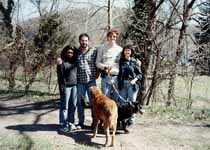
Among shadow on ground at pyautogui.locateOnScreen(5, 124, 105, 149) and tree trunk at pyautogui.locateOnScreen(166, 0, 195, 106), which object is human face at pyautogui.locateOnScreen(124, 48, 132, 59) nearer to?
shadow on ground at pyautogui.locateOnScreen(5, 124, 105, 149)

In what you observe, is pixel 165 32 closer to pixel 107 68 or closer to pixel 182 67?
pixel 182 67

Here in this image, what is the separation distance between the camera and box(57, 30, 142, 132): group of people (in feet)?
25.1

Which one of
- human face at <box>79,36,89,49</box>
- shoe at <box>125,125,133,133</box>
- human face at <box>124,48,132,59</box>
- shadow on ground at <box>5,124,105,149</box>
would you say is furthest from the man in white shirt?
shadow on ground at <box>5,124,105,149</box>

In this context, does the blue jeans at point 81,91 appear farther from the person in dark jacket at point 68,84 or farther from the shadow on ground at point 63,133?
the shadow on ground at point 63,133

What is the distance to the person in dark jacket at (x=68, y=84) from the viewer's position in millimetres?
7715

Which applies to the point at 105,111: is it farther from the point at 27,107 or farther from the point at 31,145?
the point at 27,107

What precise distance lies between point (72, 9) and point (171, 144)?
10.0m

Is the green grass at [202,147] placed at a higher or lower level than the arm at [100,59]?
lower

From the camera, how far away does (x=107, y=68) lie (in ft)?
25.0

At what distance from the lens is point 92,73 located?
310 inches

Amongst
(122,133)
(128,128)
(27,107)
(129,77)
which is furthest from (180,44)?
(122,133)

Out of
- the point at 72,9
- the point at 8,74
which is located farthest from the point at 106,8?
the point at 8,74

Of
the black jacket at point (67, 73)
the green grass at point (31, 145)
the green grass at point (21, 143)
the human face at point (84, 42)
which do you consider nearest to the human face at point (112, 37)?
the human face at point (84, 42)

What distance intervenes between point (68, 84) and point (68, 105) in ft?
1.69
